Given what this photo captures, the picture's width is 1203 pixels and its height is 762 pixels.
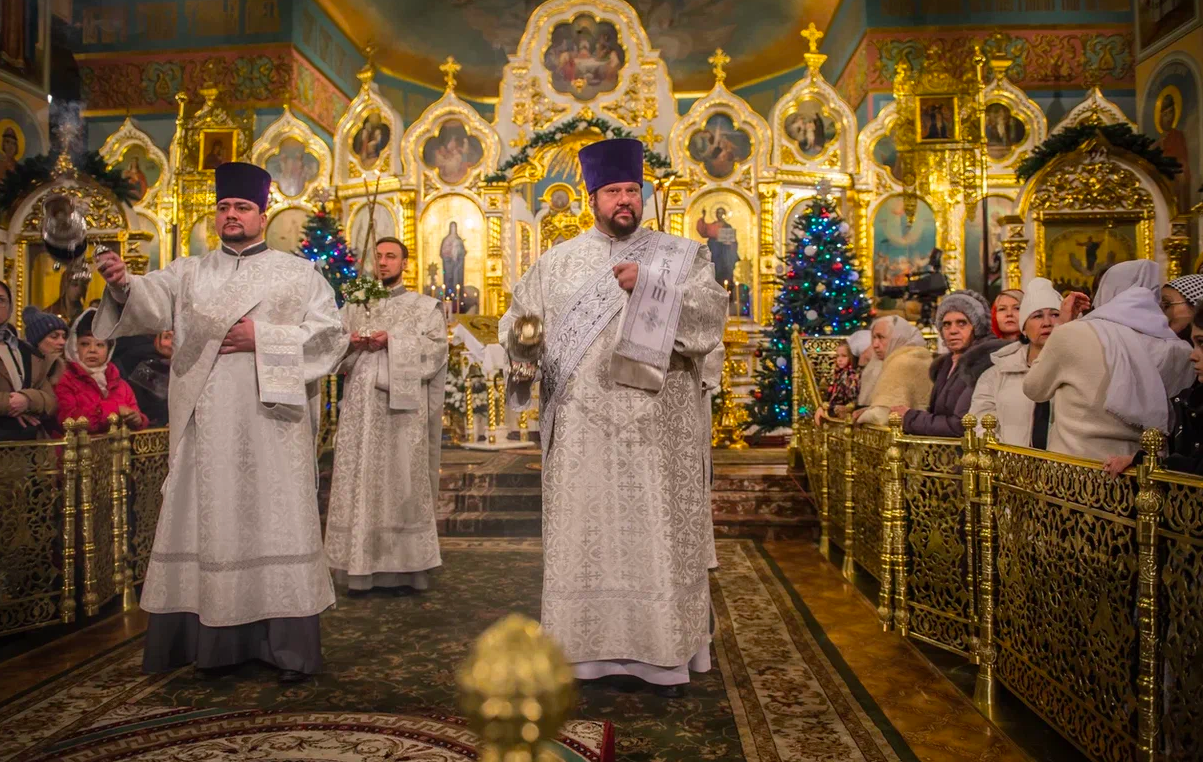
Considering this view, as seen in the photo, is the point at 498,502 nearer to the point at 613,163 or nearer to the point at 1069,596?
the point at 613,163

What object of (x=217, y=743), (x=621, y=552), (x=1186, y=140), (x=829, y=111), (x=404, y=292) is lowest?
(x=217, y=743)

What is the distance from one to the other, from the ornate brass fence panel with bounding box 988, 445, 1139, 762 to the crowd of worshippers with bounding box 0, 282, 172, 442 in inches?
190

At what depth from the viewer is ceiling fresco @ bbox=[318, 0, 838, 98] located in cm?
1805

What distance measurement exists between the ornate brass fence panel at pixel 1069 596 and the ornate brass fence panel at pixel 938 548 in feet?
1.26

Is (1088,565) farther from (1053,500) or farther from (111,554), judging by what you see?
(111,554)

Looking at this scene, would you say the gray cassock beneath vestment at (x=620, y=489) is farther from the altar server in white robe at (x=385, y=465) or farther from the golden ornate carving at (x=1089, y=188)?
the golden ornate carving at (x=1089, y=188)

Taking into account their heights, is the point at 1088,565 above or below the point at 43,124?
below

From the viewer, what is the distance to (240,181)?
12.8 feet

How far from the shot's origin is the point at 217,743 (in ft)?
9.76

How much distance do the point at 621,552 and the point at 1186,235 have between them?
13.1 metres

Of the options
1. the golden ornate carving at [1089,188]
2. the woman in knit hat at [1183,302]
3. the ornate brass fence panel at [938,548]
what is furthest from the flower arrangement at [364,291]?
the golden ornate carving at [1089,188]

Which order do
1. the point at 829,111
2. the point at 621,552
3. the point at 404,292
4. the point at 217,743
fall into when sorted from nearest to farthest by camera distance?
the point at 217,743 < the point at 621,552 < the point at 404,292 < the point at 829,111

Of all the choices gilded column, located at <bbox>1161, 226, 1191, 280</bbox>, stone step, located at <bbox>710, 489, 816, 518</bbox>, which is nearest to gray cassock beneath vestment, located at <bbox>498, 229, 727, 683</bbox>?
stone step, located at <bbox>710, 489, 816, 518</bbox>

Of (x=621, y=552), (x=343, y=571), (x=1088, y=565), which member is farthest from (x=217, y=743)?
(x=1088, y=565)
